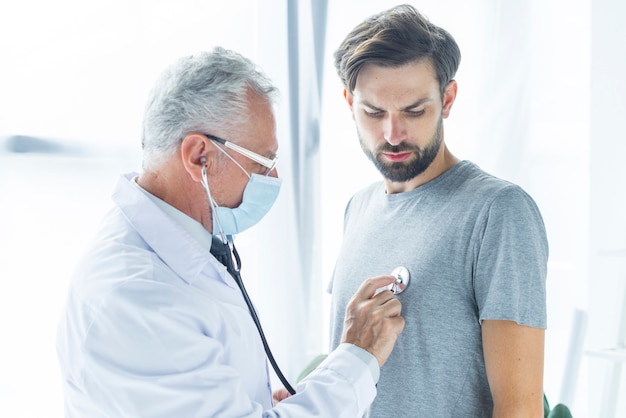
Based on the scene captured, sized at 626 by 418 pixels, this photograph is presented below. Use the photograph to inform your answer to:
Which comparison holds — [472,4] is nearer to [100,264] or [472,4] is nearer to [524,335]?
[524,335]

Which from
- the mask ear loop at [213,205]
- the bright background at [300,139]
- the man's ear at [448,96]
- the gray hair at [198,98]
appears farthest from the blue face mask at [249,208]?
the bright background at [300,139]

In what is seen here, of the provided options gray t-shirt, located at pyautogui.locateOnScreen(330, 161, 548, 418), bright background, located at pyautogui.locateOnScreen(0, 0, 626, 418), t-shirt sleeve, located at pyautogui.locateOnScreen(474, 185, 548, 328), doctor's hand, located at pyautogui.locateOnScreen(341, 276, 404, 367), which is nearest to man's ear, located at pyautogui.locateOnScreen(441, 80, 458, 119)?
gray t-shirt, located at pyautogui.locateOnScreen(330, 161, 548, 418)

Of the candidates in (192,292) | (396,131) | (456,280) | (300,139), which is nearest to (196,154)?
(192,292)

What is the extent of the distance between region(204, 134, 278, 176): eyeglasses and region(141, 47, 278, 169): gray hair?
21 mm

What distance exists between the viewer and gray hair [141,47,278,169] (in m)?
1.16

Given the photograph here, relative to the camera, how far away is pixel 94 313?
1.05m

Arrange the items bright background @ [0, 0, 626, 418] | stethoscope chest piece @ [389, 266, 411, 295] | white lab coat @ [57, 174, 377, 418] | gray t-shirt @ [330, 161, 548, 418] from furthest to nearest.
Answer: bright background @ [0, 0, 626, 418] → stethoscope chest piece @ [389, 266, 411, 295] → gray t-shirt @ [330, 161, 548, 418] → white lab coat @ [57, 174, 377, 418]

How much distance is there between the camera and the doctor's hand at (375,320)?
1220 millimetres

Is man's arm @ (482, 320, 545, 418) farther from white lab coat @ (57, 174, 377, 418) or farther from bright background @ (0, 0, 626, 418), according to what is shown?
bright background @ (0, 0, 626, 418)

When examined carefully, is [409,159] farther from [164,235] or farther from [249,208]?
[164,235]

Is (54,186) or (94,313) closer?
(94,313)

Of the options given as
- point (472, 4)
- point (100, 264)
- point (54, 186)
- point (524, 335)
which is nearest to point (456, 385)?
point (524, 335)

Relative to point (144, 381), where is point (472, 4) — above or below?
above

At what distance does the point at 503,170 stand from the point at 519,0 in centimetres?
67
